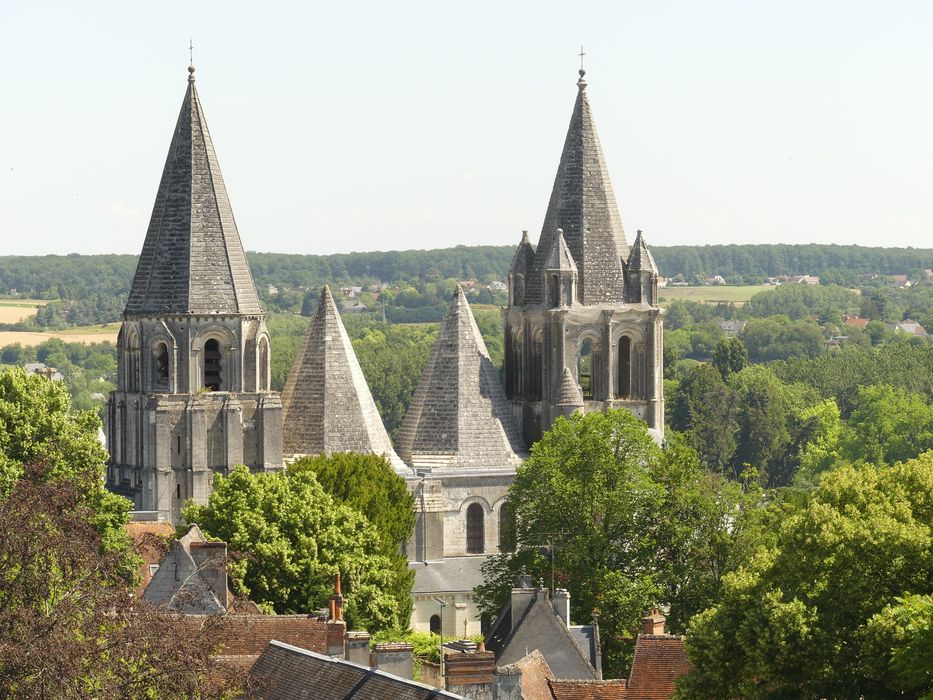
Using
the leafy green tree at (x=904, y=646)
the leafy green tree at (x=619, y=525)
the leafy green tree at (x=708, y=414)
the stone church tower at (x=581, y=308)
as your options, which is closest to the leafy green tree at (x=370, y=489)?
the leafy green tree at (x=619, y=525)

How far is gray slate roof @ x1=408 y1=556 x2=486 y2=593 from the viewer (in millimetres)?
75938

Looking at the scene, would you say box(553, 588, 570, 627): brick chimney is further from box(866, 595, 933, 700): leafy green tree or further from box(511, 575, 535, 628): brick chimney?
box(866, 595, 933, 700): leafy green tree

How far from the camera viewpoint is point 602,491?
70.1 meters

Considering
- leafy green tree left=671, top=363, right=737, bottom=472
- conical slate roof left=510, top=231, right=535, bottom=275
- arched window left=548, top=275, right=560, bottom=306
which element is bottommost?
leafy green tree left=671, top=363, right=737, bottom=472

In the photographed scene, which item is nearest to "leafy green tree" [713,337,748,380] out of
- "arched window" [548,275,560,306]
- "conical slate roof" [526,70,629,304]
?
"conical slate roof" [526,70,629,304]

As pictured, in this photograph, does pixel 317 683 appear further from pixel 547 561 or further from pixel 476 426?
pixel 476 426

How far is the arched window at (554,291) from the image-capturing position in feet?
266

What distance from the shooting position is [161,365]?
7800cm

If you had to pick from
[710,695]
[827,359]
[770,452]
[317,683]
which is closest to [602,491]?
[710,695]

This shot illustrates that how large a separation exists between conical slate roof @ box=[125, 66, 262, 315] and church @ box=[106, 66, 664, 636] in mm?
44

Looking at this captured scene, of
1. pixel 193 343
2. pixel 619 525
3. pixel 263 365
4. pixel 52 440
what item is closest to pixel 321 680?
pixel 52 440

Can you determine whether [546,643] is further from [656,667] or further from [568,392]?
[568,392]

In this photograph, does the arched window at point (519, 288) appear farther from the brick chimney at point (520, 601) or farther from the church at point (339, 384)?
the brick chimney at point (520, 601)

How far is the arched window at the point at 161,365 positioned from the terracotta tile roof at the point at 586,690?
29816mm
